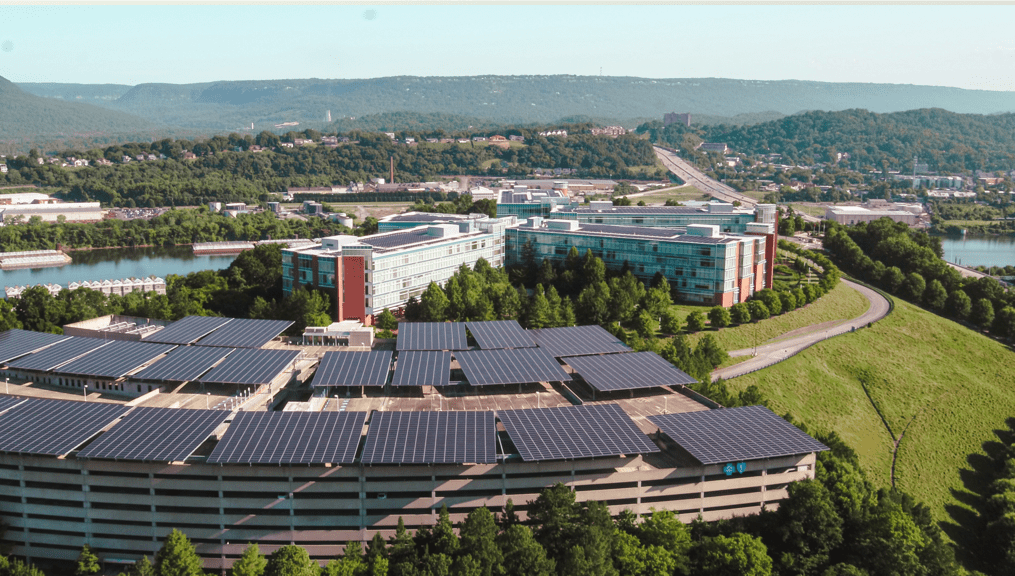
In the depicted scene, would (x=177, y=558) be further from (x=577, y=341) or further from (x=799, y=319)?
(x=799, y=319)

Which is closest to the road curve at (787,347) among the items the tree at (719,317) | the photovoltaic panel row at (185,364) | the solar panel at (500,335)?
the tree at (719,317)

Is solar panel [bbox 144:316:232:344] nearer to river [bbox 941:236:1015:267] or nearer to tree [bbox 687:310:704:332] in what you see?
tree [bbox 687:310:704:332]

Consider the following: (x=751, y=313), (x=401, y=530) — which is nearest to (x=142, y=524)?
(x=401, y=530)

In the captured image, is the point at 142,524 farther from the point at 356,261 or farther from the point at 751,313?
the point at 751,313

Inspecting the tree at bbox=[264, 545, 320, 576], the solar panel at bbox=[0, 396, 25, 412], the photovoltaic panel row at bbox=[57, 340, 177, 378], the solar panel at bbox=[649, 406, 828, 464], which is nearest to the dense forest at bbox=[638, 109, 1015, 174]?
the solar panel at bbox=[649, 406, 828, 464]

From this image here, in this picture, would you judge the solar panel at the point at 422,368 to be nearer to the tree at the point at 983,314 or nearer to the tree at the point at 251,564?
the tree at the point at 251,564

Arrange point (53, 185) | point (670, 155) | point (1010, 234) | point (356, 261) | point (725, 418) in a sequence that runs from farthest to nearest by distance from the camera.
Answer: point (670, 155)
point (53, 185)
point (1010, 234)
point (356, 261)
point (725, 418)
